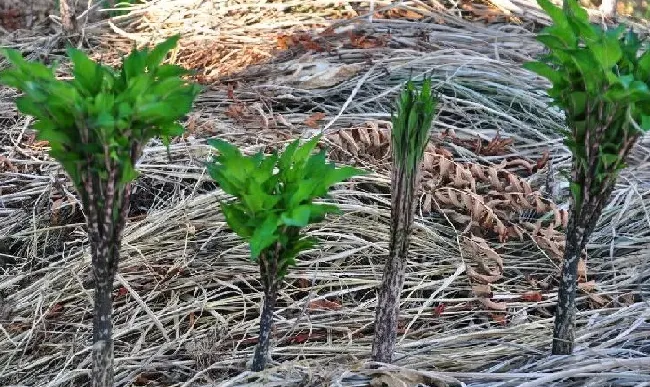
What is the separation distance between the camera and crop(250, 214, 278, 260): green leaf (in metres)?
1.21

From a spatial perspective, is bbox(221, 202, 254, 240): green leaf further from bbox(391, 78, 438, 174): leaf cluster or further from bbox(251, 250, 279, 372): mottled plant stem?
bbox(391, 78, 438, 174): leaf cluster

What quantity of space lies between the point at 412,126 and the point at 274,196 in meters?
0.28

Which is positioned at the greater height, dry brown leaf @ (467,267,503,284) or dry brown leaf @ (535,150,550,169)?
dry brown leaf @ (535,150,550,169)

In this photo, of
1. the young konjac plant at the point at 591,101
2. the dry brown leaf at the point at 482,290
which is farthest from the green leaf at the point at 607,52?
the dry brown leaf at the point at 482,290

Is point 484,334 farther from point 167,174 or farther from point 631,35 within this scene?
point 167,174

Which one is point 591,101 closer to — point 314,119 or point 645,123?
point 645,123

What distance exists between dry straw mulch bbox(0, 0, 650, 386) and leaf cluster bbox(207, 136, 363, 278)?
319mm

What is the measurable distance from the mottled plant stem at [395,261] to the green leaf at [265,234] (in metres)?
0.26

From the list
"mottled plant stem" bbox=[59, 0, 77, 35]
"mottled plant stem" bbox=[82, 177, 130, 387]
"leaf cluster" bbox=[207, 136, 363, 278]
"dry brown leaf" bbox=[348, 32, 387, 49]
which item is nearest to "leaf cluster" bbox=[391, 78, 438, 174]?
"leaf cluster" bbox=[207, 136, 363, 278]

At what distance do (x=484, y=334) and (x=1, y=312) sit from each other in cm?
120

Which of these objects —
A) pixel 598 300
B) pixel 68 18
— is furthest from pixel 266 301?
pixel 68 18

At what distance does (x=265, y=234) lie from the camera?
1.22 m

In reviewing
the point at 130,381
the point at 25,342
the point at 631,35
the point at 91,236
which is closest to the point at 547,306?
the point at 631,35

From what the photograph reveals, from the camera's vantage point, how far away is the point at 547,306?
1.86 metres
